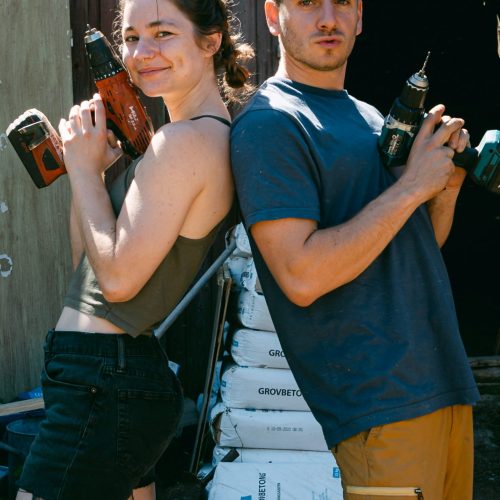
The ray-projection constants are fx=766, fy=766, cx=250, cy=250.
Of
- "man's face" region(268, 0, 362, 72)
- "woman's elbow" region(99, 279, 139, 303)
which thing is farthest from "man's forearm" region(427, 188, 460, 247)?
"woman's elbow" region(99, 279, 139, 303)

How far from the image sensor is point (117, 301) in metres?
1.91

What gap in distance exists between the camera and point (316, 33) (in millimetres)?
2094

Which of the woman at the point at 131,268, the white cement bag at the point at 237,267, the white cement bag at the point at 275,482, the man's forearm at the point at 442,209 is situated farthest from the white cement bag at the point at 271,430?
the man's forearm at the point at 442,209

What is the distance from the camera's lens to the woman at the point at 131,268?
1.87 meters

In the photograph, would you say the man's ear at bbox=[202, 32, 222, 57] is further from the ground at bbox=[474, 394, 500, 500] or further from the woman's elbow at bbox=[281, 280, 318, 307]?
the ground at bbox=[474, 394, 500, 500]

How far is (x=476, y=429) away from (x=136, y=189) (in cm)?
384

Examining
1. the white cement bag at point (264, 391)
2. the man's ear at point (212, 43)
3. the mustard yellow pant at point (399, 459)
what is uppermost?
the man's ear at point (212, 43)

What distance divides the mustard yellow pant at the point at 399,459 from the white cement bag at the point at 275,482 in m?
1.72

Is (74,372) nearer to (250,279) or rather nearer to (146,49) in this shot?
(146,49)

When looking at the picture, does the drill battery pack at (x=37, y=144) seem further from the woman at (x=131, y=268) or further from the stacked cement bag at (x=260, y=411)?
the stacked cement bag at (x=260, y=411)

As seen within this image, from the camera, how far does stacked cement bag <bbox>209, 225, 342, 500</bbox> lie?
3738 millimetres

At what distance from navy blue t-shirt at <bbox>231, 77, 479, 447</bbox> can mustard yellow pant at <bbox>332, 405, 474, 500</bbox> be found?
35 millimetres

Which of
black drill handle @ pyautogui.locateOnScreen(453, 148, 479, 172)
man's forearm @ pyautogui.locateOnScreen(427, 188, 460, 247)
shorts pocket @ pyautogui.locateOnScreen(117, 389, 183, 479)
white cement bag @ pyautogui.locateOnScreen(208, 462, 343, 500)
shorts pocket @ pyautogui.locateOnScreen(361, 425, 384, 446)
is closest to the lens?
shorts pocket @ pyautogui.locateOnScreen(361, 425, 384, 446)

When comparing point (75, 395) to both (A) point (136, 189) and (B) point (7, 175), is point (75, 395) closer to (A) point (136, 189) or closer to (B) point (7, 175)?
(A) point (136, 189)
